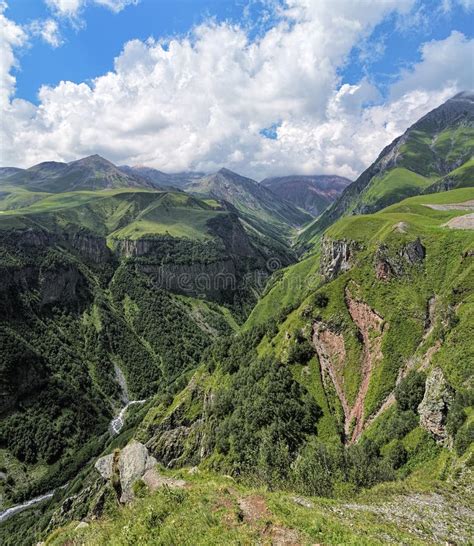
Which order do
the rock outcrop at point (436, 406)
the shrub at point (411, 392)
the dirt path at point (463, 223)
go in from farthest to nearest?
the dirt path at point (463, 223) → the shrub at point (411, 392) → the rock outcrop at point (436, 406)

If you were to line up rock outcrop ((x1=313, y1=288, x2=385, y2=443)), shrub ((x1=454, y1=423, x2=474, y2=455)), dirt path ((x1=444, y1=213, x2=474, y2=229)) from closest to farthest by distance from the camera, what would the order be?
1. shrub ((x1=454, y1=423, x2=474, y2=455))
2. rock outcrop ((x1=313, y1=288, x2=385, y2=443))
3. dirt path ((x1=444, y1=213, x2=474, y2=229))

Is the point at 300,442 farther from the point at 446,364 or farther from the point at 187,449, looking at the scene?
the point at 187,449

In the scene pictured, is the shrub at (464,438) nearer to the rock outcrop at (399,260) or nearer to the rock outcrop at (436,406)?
the rock outcrop at (436,406)

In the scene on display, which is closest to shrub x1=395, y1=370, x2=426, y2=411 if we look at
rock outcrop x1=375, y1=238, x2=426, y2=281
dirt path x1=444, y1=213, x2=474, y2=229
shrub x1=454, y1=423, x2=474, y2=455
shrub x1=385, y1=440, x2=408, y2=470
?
shrub x1=385, y1=440, x2=408, y2=470

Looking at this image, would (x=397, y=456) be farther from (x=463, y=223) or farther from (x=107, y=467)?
(x=463, y=223)

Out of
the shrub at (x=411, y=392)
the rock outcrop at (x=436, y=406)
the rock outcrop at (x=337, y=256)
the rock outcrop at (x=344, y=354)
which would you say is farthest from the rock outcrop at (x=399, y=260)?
the rock outcrop at (x=436, y=406)

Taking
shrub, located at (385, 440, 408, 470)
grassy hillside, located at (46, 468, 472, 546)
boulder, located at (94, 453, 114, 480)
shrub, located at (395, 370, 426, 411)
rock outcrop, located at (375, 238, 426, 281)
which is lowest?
boulder, located at (94, 453, 114, 480)

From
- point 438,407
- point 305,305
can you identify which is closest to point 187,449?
point 305,305

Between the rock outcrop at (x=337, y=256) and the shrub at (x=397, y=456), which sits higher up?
the rock outcrop at (x=337, y=256)

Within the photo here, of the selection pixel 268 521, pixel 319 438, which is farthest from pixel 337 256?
pixel 268 521

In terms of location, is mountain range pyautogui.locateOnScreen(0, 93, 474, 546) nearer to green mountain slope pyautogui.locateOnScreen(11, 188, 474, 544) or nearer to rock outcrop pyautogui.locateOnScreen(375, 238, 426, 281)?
green mountain slope pyautogui.locateOnScreen(11, 188, 474, 544)
